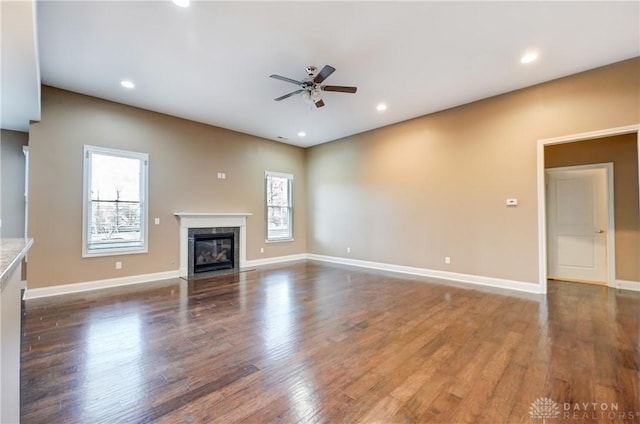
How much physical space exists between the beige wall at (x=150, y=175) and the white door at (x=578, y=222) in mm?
5849

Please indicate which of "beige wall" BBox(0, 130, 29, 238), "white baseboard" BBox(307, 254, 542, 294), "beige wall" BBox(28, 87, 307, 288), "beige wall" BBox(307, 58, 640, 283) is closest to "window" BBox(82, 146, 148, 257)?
"beige wall" BBox(28, 87, 307, 288)

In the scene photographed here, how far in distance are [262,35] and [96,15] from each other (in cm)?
Answer: 162

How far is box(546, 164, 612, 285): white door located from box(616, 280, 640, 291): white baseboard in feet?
0.85

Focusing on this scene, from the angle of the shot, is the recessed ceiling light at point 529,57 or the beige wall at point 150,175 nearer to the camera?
the recessed ceiling light at point 529,57

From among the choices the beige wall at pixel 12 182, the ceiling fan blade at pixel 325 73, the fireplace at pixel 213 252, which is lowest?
the fireplace at pixel 213 252

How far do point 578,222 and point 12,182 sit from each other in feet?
34.1

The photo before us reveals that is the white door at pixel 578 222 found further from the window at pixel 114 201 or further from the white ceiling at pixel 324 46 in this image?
the window at pixel 114 201

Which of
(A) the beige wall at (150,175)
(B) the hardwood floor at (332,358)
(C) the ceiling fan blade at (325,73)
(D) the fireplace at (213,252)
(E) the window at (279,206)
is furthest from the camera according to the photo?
(E) the window at (279,206)

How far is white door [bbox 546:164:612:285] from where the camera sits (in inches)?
192

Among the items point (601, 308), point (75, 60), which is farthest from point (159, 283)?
point (601, 308)

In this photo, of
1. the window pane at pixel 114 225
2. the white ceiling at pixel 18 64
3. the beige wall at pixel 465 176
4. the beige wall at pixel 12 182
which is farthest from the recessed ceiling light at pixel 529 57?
the beige wall at pixel 12 182

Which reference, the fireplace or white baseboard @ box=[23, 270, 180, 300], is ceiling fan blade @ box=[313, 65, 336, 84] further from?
white baseboard @ box=[23, 270, 180, 300]

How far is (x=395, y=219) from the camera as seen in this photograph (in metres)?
6.11

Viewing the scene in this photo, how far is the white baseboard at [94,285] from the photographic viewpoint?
4172 mm
